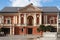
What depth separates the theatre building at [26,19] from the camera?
2501 inches

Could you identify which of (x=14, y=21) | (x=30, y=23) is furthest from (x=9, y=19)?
(x=30, y=23)

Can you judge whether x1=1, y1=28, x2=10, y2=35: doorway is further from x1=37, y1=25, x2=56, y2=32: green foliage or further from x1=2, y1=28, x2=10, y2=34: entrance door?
x1=37, y1=25, x2=56, y2=32: green foliage

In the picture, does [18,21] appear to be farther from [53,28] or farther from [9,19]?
[53,28]

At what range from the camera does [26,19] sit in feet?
212

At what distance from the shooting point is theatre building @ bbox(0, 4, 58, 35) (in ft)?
208

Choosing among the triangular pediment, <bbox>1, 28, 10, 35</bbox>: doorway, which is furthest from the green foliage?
<bbox>1, 28, 10, 35</bbox>: doorway

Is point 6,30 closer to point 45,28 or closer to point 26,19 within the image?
point 26,19

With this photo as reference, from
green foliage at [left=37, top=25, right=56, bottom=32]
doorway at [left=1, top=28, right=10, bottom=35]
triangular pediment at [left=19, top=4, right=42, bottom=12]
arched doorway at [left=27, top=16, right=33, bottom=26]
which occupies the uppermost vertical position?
triangular pediment at [left=19, top=4, right=42, bottom=12]

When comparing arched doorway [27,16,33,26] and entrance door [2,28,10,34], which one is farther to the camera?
arched doorway [27,16,33,26]

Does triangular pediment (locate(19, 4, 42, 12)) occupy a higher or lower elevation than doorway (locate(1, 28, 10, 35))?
higher

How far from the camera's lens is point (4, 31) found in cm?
6247

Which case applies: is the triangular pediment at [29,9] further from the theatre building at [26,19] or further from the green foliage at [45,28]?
the green foliage at [45,28]

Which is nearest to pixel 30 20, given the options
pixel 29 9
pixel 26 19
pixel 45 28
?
pixel 26 19

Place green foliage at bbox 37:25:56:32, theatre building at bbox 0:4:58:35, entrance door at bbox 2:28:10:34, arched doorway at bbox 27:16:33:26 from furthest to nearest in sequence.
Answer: arched doorway at bbox 27:16:33:26 → theatre building at bbox 0:4:58:35 → entrance door at bbox 2:28:10:34 → green foliage at bbox 37:25:56:32
